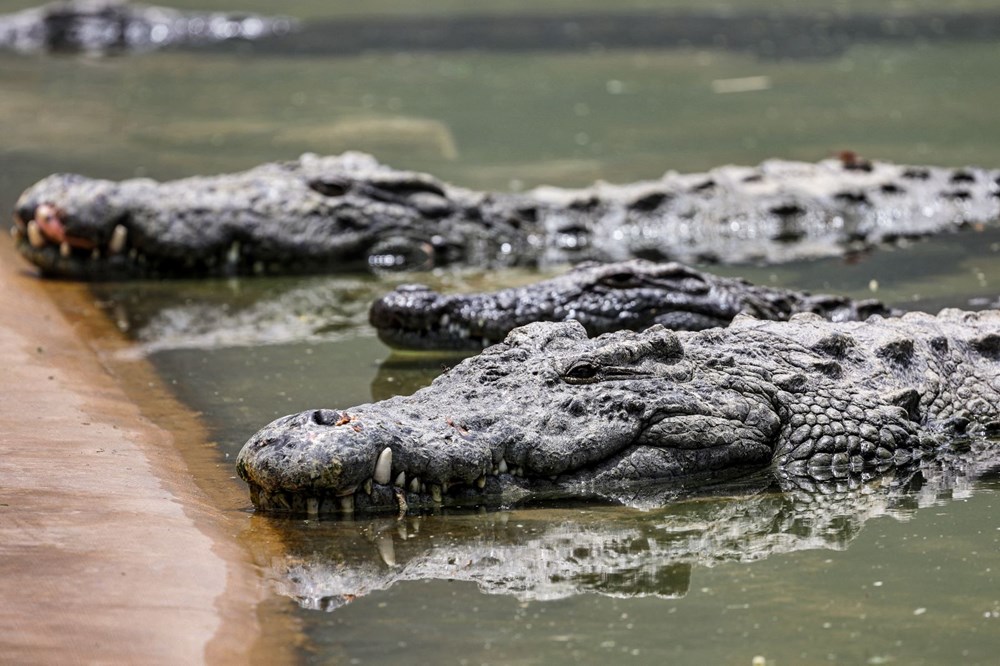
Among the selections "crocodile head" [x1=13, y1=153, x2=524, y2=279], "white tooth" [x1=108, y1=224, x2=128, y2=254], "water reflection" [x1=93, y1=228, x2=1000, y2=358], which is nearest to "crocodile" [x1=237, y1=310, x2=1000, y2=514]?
"water reflection" [x1=93, y1=228, x2=1000, y2=358]

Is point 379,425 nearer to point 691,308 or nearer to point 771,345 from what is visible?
point 771,345

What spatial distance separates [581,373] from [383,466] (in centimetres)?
91

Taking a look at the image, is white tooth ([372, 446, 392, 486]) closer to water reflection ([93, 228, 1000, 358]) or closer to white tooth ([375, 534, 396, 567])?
white tooth ([375, 534, 396, 567])

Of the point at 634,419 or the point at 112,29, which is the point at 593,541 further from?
the point at 112,29

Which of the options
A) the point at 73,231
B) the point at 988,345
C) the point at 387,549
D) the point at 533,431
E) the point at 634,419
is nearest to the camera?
the point at 387,549

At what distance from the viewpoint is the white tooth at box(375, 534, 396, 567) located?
5023 mm

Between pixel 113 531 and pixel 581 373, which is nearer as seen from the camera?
pixel 113 531

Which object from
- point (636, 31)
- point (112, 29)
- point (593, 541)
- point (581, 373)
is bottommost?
point (636, 31)

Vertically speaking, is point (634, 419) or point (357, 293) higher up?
point (634, 419)

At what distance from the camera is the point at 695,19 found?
2080cm

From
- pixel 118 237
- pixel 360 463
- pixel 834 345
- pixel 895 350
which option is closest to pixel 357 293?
pixel 118 237

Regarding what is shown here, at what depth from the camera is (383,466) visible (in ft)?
17.2

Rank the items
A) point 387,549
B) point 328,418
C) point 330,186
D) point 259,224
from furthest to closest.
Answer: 1. point 330,186
2. point 259,224
3. point 328,418
4. point 387,549

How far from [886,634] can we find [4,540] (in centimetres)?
275
